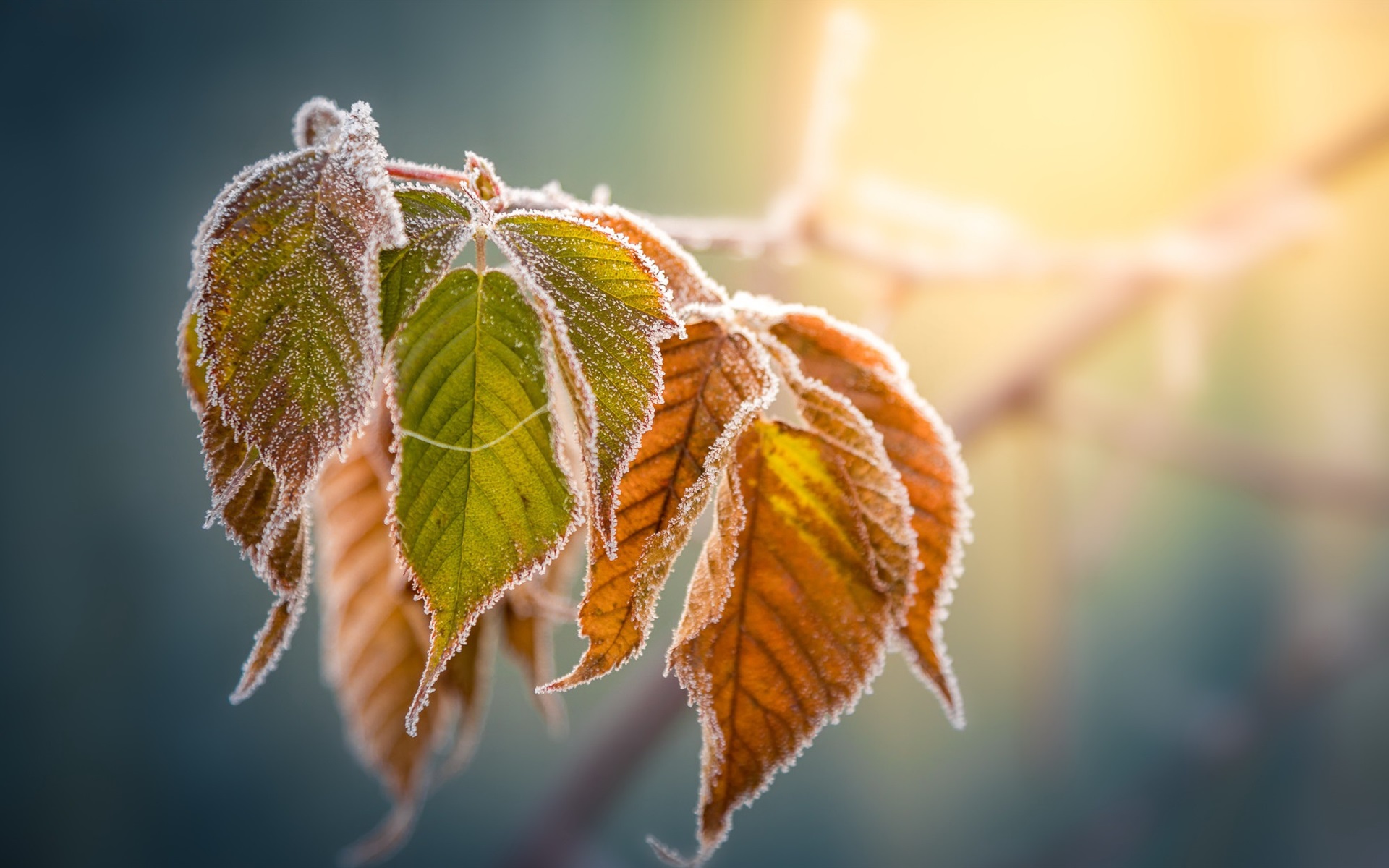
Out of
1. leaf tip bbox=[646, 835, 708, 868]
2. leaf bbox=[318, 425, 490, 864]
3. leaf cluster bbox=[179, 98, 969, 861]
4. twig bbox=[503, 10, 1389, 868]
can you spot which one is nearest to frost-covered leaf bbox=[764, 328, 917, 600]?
leaf cluster bbox=[179, 98, 969, 861]

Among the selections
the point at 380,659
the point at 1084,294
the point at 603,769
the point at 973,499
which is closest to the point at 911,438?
the point at 380,659

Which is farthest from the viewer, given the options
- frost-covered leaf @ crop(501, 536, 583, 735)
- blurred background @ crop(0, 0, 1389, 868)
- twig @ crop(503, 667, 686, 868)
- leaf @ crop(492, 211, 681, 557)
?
blurred background @ crop(0, 0, 1389, 868)

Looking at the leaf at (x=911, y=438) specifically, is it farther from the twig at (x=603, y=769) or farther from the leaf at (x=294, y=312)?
the twig at (x=603, y=769)

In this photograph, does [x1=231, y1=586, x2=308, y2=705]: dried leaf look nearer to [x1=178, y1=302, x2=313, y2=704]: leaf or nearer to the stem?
[x1=178, y1=302, x2=313, y2=704]: leaf

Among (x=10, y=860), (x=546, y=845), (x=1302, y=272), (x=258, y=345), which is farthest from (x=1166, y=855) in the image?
(x=258, y=345)

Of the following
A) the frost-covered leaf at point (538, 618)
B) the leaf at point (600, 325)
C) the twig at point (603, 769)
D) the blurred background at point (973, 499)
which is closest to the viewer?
the leaf at point (600, 325)

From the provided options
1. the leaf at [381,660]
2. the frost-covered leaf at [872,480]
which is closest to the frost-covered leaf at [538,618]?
the leaf at [381,660]
